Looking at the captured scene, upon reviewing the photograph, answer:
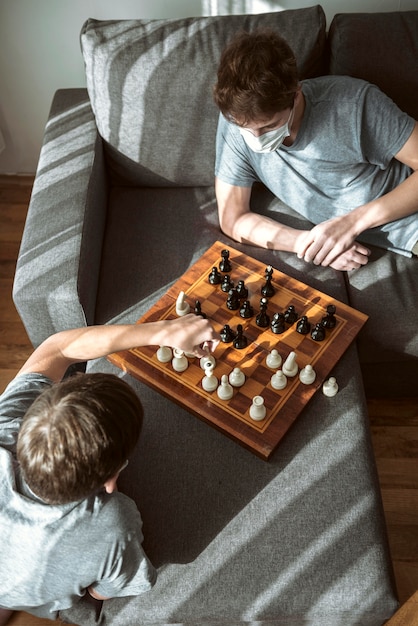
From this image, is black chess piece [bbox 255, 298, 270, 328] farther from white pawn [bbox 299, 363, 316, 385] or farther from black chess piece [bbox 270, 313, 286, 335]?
white pawn [bbox 299, 363, 316, 385]

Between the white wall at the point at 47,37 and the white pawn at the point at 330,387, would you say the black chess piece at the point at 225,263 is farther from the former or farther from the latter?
the white wall at the point at 47,37

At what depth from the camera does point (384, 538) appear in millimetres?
1474

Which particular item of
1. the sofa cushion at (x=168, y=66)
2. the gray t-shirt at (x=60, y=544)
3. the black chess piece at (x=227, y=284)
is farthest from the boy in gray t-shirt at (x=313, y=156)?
the gray t-shirt at (x=60, y=544)

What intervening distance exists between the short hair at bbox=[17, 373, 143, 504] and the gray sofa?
47cm

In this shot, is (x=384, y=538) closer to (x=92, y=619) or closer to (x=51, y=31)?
(x=92, y=619)

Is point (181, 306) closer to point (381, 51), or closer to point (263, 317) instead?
point (263, 317)

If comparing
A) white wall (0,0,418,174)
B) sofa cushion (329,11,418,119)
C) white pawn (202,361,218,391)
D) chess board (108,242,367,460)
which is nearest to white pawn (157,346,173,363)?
chess board (108,242,367,460)

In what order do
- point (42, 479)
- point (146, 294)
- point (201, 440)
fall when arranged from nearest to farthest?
point (42, 479) < point (201, 440) < point (146, 294)

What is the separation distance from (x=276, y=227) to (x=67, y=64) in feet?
4.15

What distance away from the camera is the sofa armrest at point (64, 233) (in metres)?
1.76

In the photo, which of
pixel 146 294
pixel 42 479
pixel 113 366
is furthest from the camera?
pixel 146 294

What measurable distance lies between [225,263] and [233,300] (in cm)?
16

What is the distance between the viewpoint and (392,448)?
211cm

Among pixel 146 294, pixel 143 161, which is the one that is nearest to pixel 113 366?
pixel 146 294
